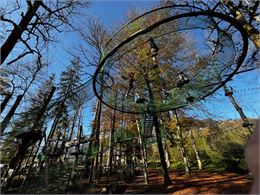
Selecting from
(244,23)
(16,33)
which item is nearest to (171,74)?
(244,23)

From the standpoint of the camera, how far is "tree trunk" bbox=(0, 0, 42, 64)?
4.53 metres

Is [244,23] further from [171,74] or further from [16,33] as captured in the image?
[16,33]

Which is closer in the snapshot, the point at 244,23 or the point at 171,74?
the point at 244,23

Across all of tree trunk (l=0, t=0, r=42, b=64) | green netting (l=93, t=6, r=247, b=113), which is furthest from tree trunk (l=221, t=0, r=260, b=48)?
tree trunk (l=0, t=0, r=42, b=64)

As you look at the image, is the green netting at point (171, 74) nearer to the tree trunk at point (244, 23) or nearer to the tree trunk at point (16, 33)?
the tree trunk at point (244, 23)

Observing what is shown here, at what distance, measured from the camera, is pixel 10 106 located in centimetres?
1084

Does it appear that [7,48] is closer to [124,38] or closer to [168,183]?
[124,38]

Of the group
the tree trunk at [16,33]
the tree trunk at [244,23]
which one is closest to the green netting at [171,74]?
the tree trunk at [244,23]

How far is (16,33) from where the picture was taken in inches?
195

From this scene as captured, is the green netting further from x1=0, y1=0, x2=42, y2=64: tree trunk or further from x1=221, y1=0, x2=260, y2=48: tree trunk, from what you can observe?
x1=0, y1=0, x2=42, y2=64: tree trunk

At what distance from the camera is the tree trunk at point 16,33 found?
4.53m

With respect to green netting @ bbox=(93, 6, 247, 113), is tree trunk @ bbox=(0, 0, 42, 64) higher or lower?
higher

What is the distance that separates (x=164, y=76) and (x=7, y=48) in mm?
3779

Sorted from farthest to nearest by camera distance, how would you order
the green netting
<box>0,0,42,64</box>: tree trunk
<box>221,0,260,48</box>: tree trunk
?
<box>0,0,42,64</box>: tree trunk
<box>221,0,260,48</box>: tree trunk
the green netting
